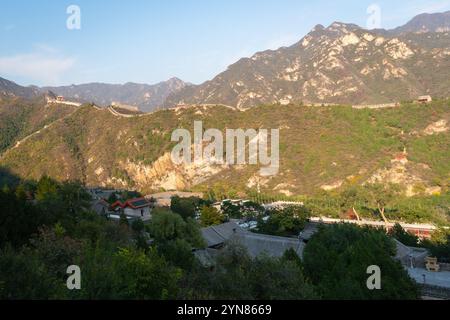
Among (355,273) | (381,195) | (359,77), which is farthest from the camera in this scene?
(359,77)

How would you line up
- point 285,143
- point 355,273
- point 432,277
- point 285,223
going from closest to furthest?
point 355,273, point 432,277, point 285,223, point 285,143

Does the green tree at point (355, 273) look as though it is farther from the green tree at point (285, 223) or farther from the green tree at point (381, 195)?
the green tree at point (381, 195)

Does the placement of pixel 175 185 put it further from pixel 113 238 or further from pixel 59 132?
pixel 113 238

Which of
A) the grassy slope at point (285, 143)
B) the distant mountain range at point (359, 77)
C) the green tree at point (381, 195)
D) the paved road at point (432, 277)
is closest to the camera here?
the paved road at point (432, 277)

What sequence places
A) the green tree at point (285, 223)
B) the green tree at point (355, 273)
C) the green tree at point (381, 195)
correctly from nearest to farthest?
the green tree at point (355, 273)
the green tree at point (285, 223)
the green tree at point (381, 195)

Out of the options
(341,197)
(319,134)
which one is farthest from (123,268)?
(319,134)

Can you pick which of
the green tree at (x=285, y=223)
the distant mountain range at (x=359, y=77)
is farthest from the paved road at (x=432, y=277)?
the distant mountain range at (x=359, y=77)

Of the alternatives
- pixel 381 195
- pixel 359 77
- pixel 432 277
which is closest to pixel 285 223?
pixel 432 277

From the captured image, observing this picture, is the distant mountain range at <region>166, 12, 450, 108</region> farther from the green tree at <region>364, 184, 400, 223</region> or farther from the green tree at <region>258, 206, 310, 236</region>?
the green tree at <region>258, 206, 310, 236</region>

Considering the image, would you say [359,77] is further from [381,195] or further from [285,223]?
[285,223]
